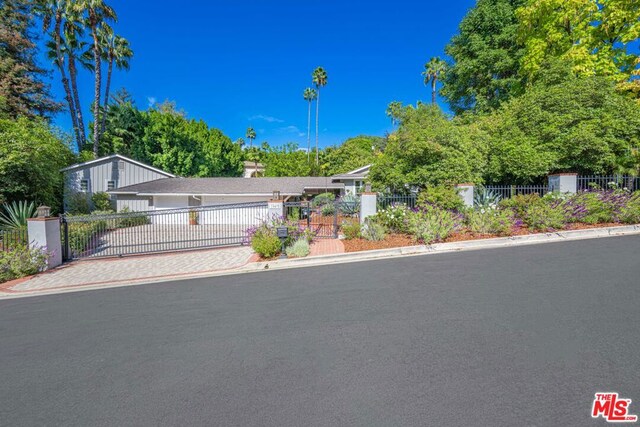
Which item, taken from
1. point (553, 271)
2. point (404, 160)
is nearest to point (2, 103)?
point (404, 160)

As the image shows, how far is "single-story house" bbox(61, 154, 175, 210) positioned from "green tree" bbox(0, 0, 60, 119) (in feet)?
19.1

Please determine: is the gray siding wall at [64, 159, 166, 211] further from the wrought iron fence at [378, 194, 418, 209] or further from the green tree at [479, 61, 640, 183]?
the green tree at [479, 61, 640, 183]

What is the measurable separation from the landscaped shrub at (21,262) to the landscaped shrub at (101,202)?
575 inches

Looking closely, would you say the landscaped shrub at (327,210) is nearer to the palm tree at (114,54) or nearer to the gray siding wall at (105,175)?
the gray siding wall at (105,175)

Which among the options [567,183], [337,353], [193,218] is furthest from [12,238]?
[567,183]

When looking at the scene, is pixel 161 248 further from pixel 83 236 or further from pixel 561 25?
pixel 561 25

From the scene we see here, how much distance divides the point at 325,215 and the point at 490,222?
34.0ft

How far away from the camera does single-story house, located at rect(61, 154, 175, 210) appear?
2212cm

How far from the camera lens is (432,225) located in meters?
10.4

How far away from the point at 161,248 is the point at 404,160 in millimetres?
11232

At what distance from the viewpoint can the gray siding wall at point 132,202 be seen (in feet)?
74.3

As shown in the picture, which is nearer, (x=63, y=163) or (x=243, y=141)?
(x=63, y=163)

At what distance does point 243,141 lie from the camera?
71562 mm

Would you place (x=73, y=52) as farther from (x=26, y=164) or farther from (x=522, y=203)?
(x=522, y=203)
